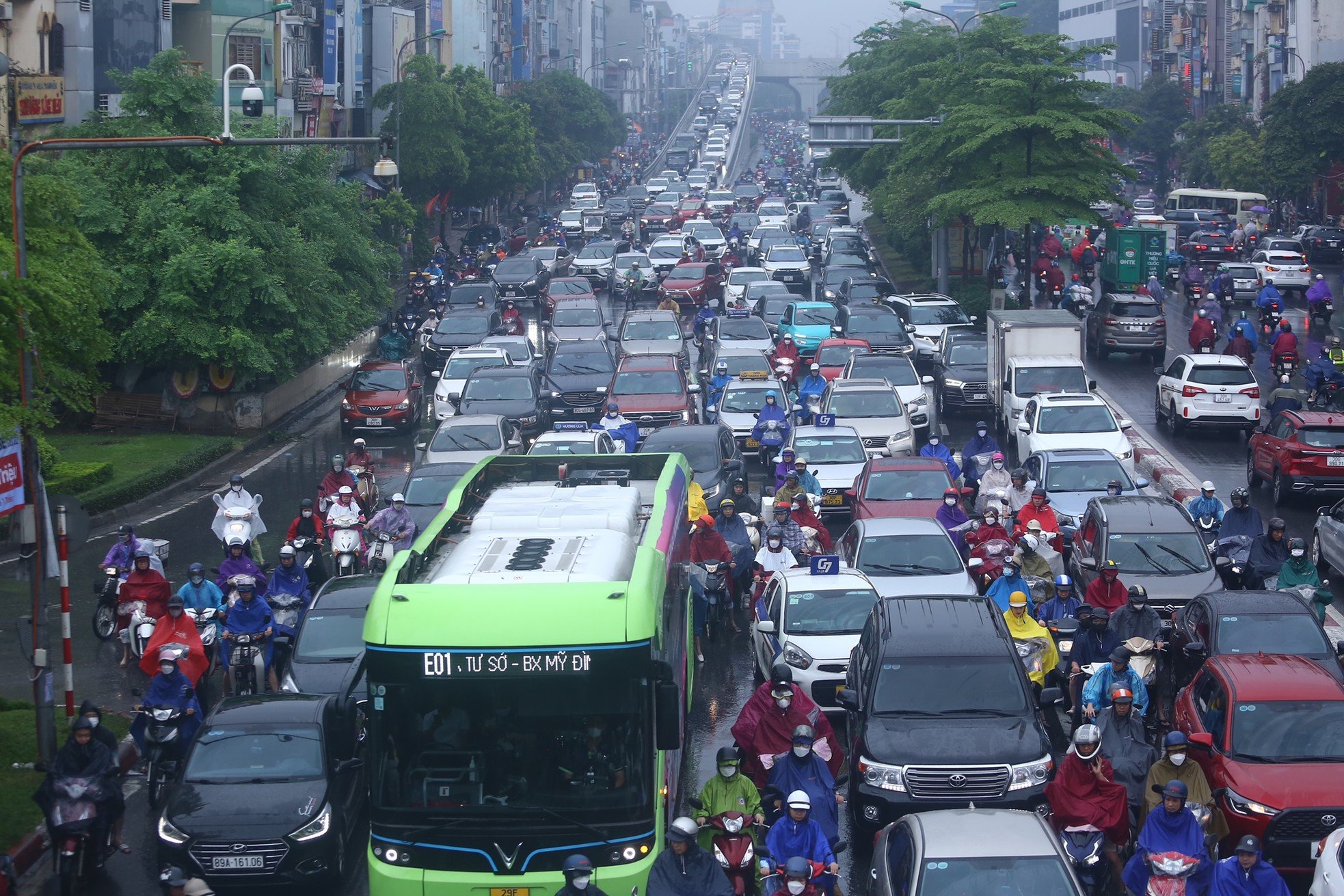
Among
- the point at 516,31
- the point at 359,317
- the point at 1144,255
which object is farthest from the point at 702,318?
the point at 516,31

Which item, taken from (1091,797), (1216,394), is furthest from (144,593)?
(1216,394)

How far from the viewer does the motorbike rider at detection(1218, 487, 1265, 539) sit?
63.7ft

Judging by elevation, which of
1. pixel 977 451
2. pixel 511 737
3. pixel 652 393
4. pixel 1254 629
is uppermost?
pixel 652 393

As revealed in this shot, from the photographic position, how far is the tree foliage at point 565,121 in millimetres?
98125

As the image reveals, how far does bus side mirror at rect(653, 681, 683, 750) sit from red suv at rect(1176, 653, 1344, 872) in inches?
166

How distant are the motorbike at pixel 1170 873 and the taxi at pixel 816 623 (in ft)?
16.0

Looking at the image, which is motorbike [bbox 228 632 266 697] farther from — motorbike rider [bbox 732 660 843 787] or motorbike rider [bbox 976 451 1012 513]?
motorbike rider [bbox 976 451 1012 513]

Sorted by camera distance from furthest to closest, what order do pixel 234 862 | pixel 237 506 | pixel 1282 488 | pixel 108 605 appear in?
1. pixel 1282 488
2. pixel 237 506
3. pixel 108 605
4. pixel 234 862

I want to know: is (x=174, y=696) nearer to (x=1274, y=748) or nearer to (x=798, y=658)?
(x=798, y=658)

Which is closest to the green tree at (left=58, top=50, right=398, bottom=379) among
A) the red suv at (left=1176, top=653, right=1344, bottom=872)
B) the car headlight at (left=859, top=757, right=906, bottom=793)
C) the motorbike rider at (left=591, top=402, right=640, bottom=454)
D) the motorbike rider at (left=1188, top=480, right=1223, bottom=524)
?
the motorbike rider at (left=591, top=402, right=640, bottom=454)

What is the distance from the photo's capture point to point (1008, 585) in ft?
53.9

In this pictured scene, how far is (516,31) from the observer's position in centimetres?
12481

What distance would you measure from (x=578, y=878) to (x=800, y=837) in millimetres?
1866

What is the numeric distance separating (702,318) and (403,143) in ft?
86.6
